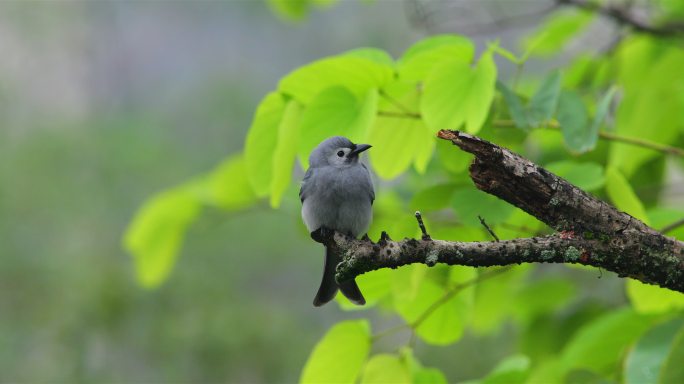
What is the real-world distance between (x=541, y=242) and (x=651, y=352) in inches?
28.7

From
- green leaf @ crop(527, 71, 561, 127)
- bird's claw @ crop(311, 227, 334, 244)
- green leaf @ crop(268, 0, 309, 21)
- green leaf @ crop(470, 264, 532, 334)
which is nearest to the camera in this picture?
bird's claw @ crop(311, 227, 334, 244)

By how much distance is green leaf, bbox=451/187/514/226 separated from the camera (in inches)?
65.6

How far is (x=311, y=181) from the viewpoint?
1.76 m

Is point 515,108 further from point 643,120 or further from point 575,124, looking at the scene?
point 643,120

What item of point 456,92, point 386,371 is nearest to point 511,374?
point 386,371

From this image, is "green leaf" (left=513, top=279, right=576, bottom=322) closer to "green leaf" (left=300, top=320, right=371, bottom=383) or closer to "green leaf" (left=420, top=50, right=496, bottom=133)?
"green leaf" (left=300, top=320, right=371, bottom=383)

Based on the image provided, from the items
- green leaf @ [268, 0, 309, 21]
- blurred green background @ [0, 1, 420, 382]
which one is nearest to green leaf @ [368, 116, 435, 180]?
blurred green background @ [0, 1, 420, 382]

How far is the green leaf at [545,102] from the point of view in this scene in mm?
1753

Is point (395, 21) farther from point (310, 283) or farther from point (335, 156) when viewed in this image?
point (335, 156)

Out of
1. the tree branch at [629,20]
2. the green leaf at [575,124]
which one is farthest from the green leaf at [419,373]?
the tree branch at [629,20]

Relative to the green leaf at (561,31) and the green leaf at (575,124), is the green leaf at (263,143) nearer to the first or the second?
the green leaf at (575,124)

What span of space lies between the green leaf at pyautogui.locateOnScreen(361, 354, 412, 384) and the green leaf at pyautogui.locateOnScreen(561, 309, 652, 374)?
567mm

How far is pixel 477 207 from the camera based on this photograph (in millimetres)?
1698

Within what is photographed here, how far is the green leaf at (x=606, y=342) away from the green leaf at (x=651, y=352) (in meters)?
0.15
